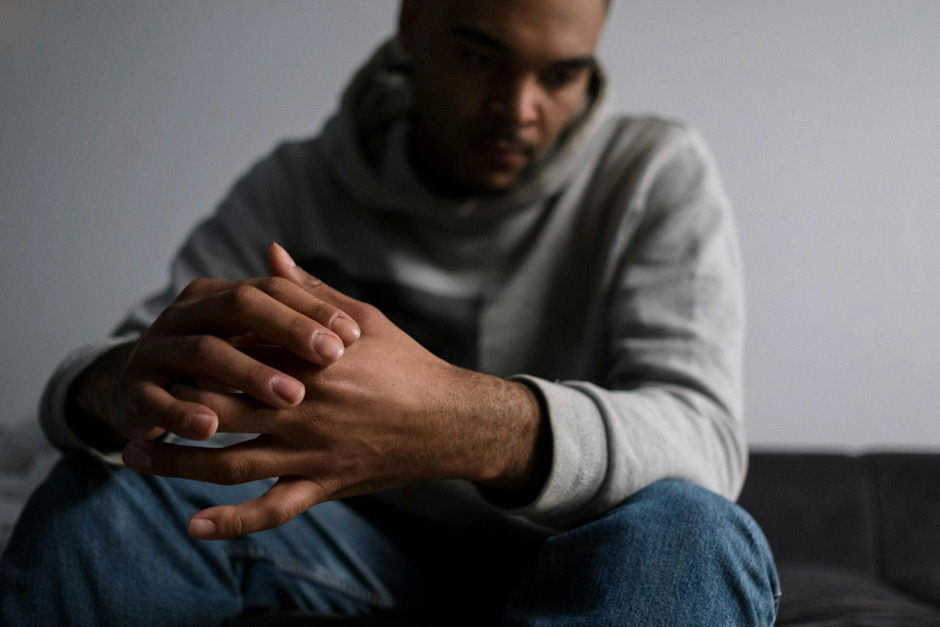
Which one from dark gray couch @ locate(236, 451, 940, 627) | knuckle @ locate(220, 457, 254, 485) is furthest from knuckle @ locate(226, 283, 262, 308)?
dark gray couch @ locate(236, 451, 940, 627)

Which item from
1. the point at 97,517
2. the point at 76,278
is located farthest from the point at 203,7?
the point at 97,517

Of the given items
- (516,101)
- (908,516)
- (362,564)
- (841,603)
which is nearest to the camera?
(362,564)

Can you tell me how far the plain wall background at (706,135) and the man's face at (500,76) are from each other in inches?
39.4

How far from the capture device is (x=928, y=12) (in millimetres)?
2080

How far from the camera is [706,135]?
6.89ft

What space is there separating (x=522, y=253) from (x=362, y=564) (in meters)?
0.44

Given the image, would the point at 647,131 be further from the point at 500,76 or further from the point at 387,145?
the point at 387,145

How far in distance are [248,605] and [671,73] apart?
161cm

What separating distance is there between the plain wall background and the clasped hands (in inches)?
58.5

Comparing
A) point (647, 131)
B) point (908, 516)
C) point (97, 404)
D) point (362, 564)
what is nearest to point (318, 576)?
point (362, 564)

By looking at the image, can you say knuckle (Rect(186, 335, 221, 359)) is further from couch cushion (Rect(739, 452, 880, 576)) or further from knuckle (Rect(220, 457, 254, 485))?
couch cushion (Rect(739, 452, 880, 576))

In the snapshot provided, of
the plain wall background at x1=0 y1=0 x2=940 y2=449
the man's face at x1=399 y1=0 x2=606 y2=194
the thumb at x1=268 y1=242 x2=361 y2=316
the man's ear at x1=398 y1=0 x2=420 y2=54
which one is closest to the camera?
the thumb at x1=268 y1=242 x2=361 y2=316

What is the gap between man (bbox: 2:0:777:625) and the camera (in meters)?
0.68

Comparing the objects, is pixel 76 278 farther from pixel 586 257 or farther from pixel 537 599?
pixel 537 599
